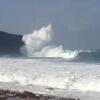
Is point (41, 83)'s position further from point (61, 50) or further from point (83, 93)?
point (61, 50)

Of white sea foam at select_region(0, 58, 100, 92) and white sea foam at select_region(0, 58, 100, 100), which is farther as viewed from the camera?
white sea foam at select_region(0, 58, 100, 92)

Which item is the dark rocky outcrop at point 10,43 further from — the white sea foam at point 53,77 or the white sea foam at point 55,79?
the white sea foam at point 55,79

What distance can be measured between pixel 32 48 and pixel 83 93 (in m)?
50.1

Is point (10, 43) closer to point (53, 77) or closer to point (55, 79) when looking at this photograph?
point (53, 77)

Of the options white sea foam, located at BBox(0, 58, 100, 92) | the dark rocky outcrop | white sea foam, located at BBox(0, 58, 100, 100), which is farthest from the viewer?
the dark rocky outcrop

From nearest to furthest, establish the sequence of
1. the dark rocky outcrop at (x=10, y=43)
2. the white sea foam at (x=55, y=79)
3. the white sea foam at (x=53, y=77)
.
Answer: the white sea foam at (x=55, y=79)
the white sea foam at (x=53, y=77)
the dark rocky outcrop at (x=10, y=43)

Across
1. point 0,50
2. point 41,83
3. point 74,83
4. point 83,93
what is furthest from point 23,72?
point 0,50

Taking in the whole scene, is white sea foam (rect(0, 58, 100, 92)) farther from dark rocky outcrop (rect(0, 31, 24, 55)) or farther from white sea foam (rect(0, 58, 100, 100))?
dark rocky outcrop (rect(0, 31, 24, 55))

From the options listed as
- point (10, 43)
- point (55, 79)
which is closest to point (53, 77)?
point (55, 79)

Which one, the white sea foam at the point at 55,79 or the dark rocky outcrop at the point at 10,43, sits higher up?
the dark rocky outcrop at the point at 10,43

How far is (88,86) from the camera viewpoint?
26.3m

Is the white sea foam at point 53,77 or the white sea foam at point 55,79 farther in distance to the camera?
the white sea foam at point 53,77

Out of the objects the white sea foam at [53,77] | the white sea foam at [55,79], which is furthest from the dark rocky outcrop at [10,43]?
the white sea foam at [55,79]

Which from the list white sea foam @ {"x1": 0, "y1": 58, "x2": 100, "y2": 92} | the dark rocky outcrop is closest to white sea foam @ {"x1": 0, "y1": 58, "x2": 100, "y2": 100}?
white sea foam @ {"x1": 0, "y1": 58, "x2": 100, "y2": 92}
